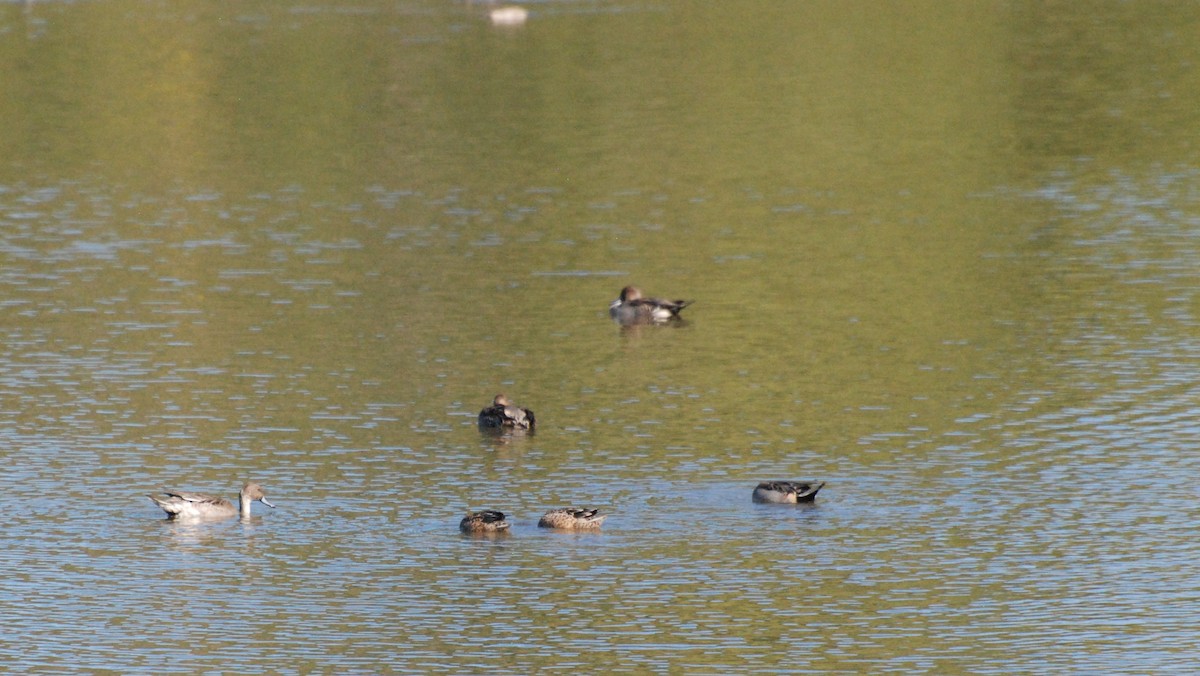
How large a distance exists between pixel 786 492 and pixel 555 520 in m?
2.78

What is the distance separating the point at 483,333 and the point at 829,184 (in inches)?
645

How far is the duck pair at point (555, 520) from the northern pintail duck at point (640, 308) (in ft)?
42.4

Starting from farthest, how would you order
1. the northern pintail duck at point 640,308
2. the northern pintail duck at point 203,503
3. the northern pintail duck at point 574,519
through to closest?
the northern pintail duck at point 640,308 < the northern pintail duck at point 203,503 < the northern pintail duck at point 574,519

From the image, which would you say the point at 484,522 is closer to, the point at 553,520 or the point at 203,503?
the point at 553,520

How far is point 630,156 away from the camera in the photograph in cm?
5341

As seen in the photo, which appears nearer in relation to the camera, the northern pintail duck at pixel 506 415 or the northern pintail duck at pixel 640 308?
the northern pintail duck at pixel 506 415

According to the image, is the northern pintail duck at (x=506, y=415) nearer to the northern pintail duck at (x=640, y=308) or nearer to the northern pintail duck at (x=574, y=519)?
the northern pintail duck at (x=574, y=519)

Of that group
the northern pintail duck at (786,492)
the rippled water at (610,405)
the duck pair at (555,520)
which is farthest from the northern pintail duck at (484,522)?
the northern pintail duck at (786,492)

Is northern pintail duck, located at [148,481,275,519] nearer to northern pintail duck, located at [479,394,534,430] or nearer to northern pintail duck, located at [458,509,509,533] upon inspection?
northern pintail duck, located at [458,509,509,533]

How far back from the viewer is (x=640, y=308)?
36188 mm

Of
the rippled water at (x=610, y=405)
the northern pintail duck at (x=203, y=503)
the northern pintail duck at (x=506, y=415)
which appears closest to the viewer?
the rippled water at (x=610, y=405)

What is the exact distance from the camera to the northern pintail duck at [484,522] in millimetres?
23156

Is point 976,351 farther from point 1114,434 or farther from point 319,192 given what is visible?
point 319,192

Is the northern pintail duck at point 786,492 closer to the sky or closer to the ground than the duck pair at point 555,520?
closer to the sky
